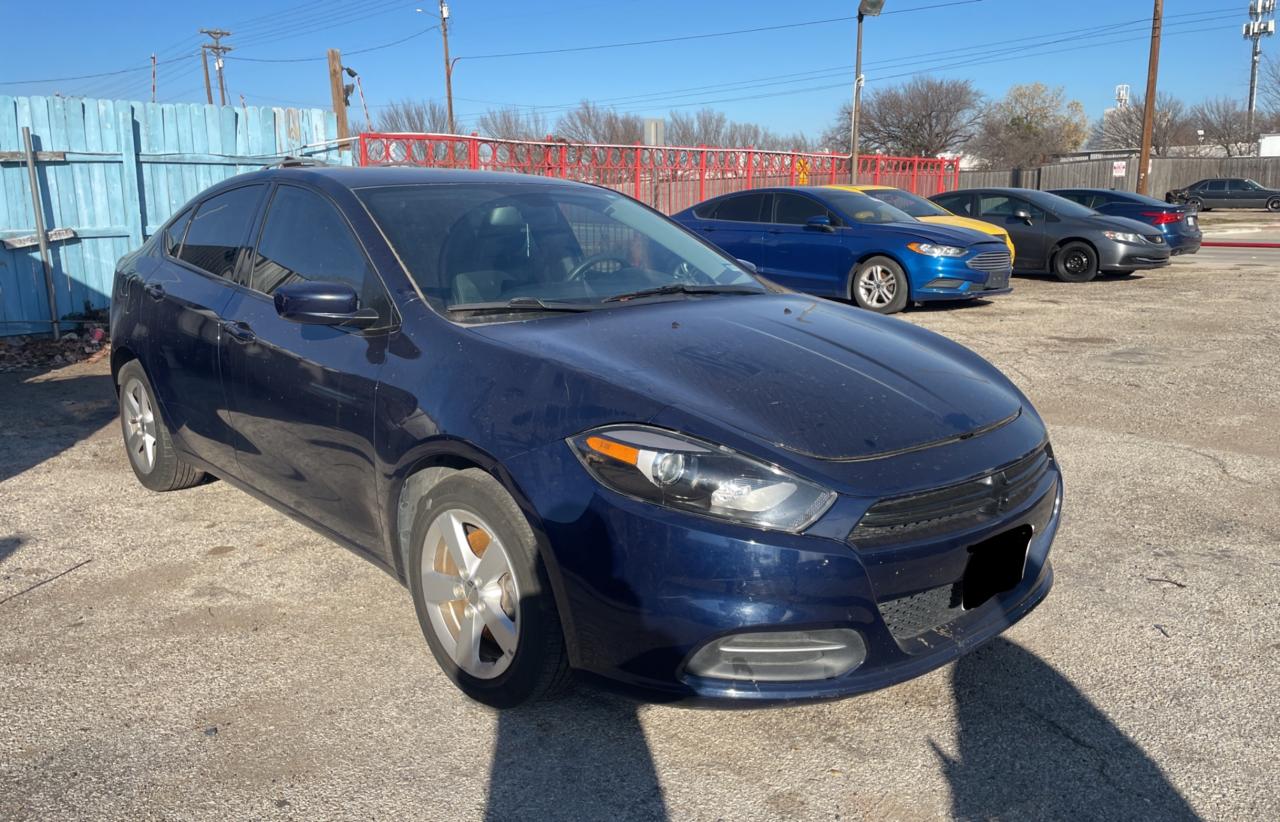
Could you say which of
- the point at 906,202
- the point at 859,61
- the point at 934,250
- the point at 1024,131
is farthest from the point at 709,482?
the point at 1024,131

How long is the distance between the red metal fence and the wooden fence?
14.9 metres

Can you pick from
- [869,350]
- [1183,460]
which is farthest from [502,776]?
[1183,460]

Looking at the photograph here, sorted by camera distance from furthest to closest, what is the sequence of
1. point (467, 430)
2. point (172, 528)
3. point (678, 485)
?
point (172, 528), point (467, 430), point (678, 485)

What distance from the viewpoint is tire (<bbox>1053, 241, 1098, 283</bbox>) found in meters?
14.5

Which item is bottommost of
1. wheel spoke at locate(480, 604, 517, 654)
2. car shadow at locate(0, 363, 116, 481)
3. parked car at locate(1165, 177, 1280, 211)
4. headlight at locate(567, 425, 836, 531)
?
car shadow at locate(0, 363, 116, 481)

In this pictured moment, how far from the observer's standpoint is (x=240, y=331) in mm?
3920

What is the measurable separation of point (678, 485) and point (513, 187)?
6.57ft

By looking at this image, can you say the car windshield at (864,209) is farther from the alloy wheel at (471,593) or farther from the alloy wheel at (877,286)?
the alloy wheel at (471,593)

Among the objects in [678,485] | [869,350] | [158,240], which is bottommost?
[678,485]

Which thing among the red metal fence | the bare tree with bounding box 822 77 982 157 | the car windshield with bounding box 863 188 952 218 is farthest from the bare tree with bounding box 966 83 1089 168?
the car windshield with bounding box 863 188 952 218

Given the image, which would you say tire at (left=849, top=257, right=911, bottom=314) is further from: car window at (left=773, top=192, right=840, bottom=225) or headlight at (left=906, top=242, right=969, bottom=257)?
car window at (left=773, top=192, right=840, bottom=225)

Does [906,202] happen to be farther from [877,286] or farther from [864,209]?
[877,286]

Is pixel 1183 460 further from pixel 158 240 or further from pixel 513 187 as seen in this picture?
pixel 158 240

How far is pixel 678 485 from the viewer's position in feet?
8.26
